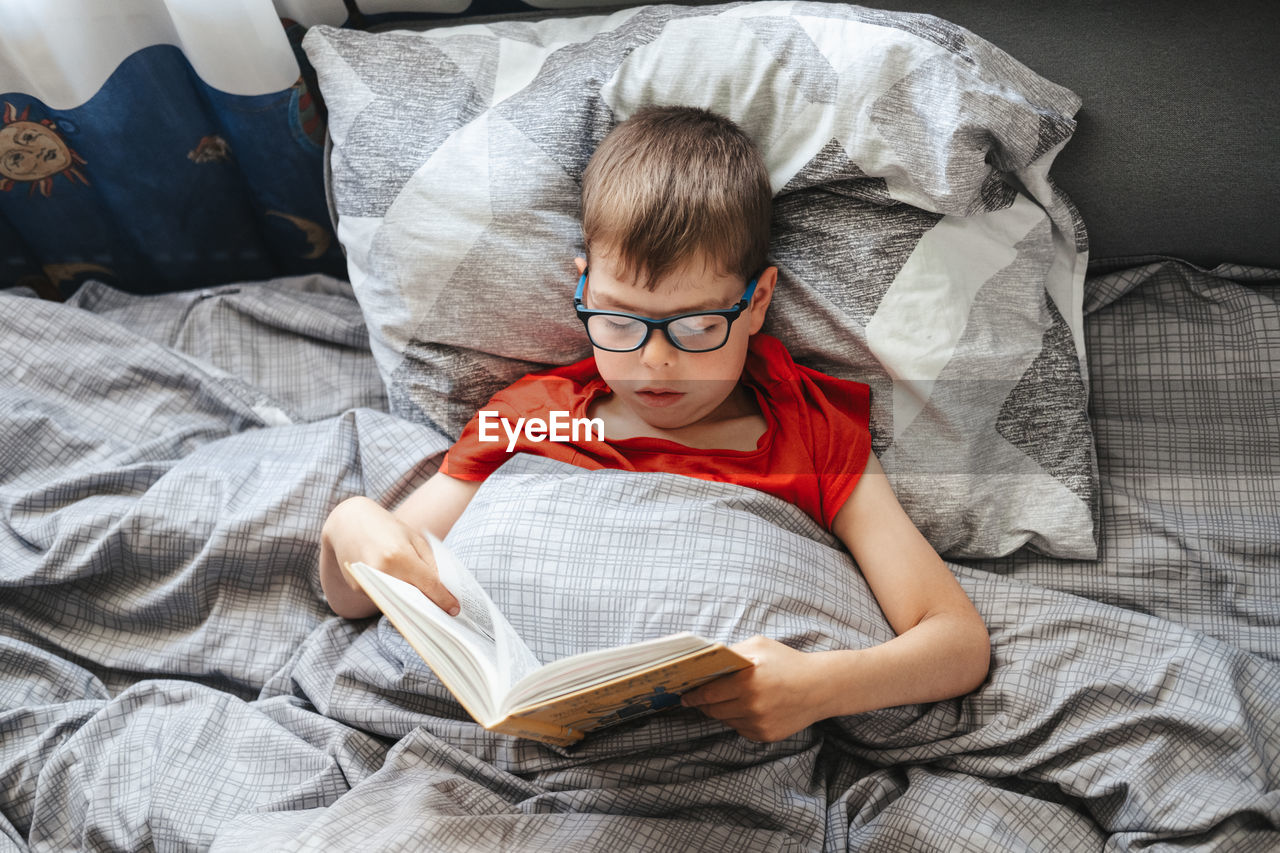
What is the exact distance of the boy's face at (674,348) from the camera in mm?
962

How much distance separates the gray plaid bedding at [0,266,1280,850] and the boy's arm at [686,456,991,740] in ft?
0.10

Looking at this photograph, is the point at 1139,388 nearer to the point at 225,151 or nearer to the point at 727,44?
the point at 727,44

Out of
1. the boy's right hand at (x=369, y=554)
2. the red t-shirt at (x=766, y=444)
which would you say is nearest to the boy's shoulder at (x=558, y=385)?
the red t-shirt at (x=766, y=444)

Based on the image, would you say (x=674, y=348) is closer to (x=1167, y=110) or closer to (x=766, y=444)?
(x=766, y=444)

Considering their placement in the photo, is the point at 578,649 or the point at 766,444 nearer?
the point at 578,649

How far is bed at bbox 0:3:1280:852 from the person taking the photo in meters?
0.92

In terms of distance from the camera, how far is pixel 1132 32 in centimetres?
114

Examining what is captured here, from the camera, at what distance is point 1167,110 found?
1124 mm

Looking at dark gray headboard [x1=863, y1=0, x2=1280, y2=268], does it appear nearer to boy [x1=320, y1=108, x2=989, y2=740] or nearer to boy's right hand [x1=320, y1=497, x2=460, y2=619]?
boy [x1=320, y1=108, x2=989, y2=740]

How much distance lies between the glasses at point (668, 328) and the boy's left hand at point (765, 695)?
299 millimetres

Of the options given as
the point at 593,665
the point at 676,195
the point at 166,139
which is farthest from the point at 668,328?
the point at 166,139

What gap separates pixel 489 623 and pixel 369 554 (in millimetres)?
189

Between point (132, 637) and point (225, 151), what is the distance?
718 millimetres

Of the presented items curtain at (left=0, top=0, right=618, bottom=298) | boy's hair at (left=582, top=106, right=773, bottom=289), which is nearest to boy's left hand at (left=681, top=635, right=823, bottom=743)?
boy's hair at (left=582, top=106, right=773, bottom=289)
